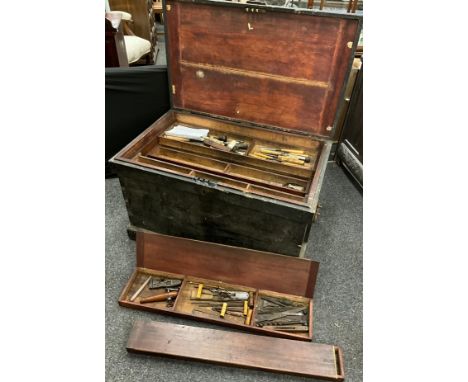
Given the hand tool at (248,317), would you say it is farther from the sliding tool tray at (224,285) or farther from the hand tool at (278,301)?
the hand tool at (278,301)

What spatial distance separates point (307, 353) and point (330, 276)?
2.39 feet

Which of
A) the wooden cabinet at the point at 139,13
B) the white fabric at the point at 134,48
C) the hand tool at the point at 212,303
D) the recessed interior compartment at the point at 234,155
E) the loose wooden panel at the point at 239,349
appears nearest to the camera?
the loose wooden panel at the point at 239,349

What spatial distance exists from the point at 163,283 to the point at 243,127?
137cm

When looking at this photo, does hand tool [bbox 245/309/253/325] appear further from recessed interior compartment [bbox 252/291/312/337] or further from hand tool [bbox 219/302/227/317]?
hand tool [bbox 219/302/227/317]

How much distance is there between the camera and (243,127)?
8.61ft

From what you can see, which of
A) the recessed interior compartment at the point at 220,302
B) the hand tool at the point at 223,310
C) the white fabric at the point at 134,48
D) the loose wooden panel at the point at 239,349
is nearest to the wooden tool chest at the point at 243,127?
the recessed interior compartment at the point at 220,302

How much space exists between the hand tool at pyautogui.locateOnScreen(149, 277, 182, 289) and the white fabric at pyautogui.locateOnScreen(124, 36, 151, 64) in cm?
288

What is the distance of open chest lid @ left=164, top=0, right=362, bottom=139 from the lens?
2.10m

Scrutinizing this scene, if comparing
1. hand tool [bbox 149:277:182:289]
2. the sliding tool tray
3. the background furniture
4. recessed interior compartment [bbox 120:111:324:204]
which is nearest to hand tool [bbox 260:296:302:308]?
the sliding tool tray

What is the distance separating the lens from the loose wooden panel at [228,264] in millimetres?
2086

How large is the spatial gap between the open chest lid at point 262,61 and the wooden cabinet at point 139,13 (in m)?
2.80

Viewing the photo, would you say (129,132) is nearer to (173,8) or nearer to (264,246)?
(173,8)

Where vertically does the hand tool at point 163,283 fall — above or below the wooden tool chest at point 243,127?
below

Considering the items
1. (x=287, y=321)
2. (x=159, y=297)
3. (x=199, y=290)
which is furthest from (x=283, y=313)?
(x=159, y=297)
